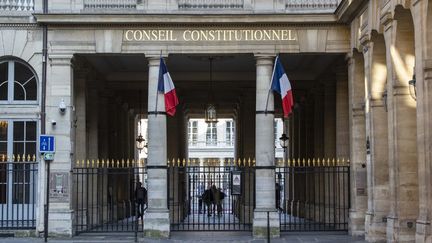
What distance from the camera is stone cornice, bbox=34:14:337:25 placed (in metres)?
23.2

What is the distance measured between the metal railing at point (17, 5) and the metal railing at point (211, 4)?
15.7ft

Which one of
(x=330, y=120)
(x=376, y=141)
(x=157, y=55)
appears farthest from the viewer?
(x=330, y=120)

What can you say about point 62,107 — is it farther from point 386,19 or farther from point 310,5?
point 386,19

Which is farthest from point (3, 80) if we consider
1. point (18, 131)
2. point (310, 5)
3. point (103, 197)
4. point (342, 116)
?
point (342, 116)

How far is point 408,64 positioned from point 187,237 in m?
8.88

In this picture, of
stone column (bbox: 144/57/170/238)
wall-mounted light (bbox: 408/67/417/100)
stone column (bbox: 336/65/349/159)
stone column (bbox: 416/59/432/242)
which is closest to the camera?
stone column (bbox: 416/59/432/242)

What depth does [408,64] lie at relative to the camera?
745 inches

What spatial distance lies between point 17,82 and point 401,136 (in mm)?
12457

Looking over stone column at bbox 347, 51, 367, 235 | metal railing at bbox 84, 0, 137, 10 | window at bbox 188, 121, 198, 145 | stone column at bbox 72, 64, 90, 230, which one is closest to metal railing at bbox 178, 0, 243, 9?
metal railing at bbox 84, 0, 137, 10

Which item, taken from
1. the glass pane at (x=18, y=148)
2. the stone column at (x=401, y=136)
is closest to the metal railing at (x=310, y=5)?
the stone column at (x=401, y=136)

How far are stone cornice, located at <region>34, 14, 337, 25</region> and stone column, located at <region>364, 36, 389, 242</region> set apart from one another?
8.40 ft

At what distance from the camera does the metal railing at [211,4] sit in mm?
23973

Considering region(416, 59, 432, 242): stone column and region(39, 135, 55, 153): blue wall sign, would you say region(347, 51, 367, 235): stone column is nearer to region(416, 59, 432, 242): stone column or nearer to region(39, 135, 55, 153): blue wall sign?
region(416, 59, 432, 242): stone column

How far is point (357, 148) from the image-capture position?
23.2 meters
